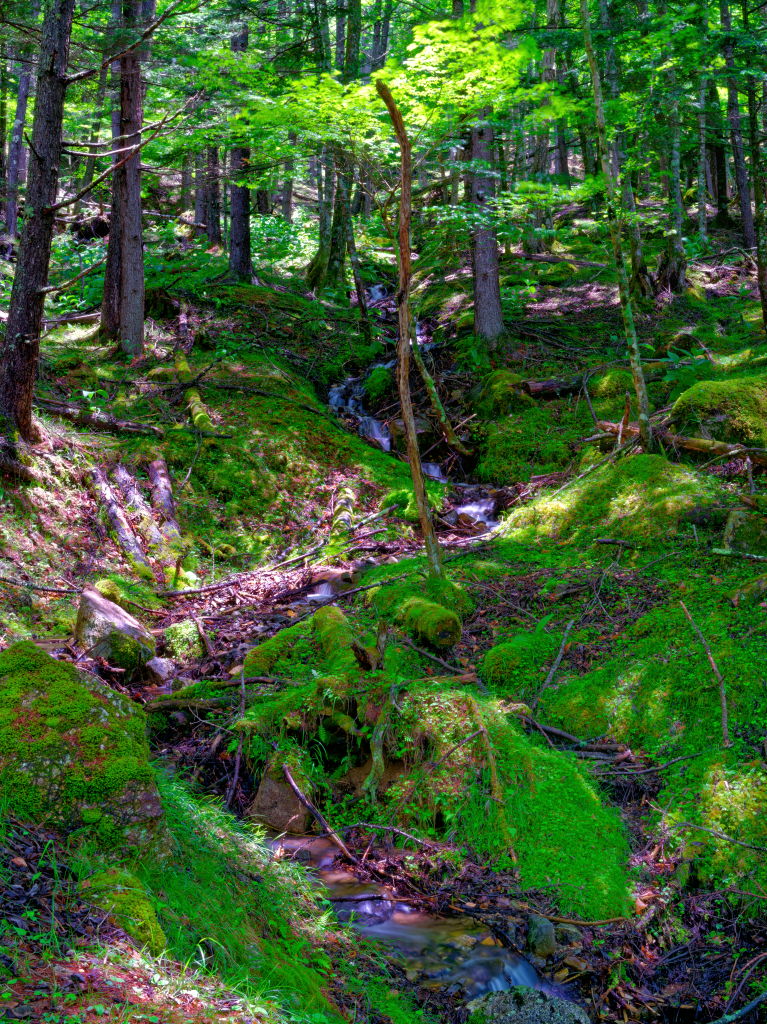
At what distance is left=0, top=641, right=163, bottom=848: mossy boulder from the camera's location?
2664mm

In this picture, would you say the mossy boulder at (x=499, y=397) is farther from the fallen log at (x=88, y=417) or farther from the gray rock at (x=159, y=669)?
the gray rock at (x=159, y=669)

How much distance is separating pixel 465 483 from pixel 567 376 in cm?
281

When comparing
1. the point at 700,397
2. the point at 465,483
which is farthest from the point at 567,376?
the point at 700,397

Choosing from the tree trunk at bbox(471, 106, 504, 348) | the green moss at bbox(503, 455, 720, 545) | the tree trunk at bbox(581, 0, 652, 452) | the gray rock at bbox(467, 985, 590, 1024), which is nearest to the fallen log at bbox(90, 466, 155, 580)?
the green moss at bbox(503, 455, 720, 545)

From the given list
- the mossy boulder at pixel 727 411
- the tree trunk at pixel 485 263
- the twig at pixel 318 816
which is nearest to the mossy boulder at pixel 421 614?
the twig at pixel 318 816

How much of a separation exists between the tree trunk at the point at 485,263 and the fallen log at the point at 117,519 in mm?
7408

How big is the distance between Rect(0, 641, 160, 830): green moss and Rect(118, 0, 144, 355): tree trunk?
388 inches

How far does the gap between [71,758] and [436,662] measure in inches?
141

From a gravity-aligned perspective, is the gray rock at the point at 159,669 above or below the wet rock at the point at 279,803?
above

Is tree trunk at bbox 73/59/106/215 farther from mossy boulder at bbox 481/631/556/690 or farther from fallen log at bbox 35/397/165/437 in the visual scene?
mossy boulder at bbox 481/631/556/690

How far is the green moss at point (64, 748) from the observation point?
2.66 metres

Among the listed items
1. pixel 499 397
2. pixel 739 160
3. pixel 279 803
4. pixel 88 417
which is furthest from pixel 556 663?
pixel 739 160

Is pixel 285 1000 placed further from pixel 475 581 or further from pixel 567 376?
pixel 567 376

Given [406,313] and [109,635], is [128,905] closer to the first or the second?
[109,635]
